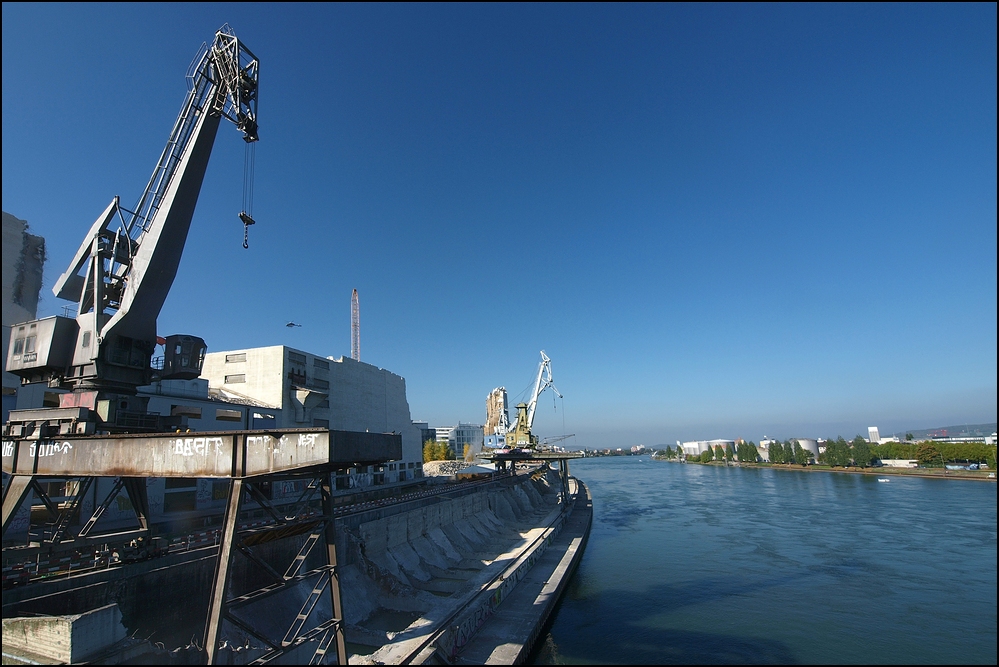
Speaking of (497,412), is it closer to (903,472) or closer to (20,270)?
(20,270)

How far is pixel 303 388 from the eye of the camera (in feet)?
155

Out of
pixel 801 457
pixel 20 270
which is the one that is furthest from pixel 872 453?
pixel 20 270

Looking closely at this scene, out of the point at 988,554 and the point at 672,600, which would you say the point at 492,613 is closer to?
the point at 672,600

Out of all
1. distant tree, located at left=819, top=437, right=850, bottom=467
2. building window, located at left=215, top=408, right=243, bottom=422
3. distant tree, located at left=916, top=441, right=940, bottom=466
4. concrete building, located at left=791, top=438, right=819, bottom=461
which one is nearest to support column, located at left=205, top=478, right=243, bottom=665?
building window, located at left=215, top=408, right=243, bottom=422

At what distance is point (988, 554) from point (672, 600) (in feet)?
70.2

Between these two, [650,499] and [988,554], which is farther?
[650,499]

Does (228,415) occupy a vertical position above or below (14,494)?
above

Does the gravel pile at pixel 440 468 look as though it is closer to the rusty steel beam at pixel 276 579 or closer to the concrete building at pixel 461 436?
the rusty steel beam at pixel 276 579

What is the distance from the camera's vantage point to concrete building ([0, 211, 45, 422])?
121 ft

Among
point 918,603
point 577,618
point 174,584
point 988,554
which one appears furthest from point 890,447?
point 174,584

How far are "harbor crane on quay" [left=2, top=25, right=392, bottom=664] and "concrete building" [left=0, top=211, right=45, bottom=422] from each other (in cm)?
2313

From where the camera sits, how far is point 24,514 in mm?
23438

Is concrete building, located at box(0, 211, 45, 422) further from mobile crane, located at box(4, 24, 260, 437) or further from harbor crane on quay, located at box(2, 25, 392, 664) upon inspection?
mobile crane, located at box(4, 24, 260, 437)

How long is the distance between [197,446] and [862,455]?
115 meters
